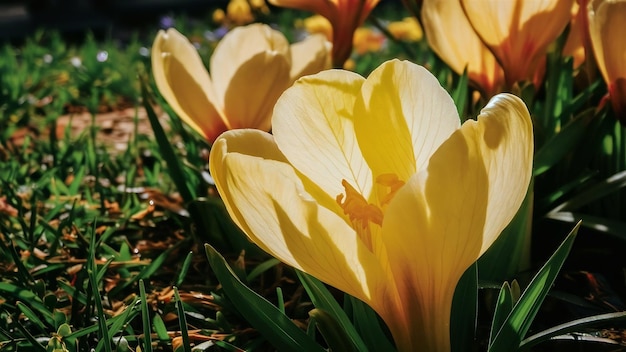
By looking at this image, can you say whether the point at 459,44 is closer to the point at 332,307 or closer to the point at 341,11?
the point at 341,11

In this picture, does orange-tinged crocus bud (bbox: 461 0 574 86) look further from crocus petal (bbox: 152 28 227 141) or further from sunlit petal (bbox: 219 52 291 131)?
crocus petal (bbox: 152 28 227 141)

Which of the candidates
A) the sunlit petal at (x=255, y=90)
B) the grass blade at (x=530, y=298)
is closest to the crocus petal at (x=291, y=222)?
the grass blade at (x=530, y=298)

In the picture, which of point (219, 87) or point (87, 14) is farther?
point (87, 14)

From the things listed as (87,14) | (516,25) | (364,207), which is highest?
(516,25)

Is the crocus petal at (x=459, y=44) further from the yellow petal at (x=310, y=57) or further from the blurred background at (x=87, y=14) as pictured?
the blurred background at (x=87, y=14)

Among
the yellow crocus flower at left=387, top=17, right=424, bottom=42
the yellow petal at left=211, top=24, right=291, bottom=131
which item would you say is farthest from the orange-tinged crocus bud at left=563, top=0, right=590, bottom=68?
the yellow crocus flower at left=387, top=17, right=424, bottom=42

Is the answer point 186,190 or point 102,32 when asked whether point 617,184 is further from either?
point 102,32

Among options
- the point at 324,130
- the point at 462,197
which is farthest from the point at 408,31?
the point at 462,197
